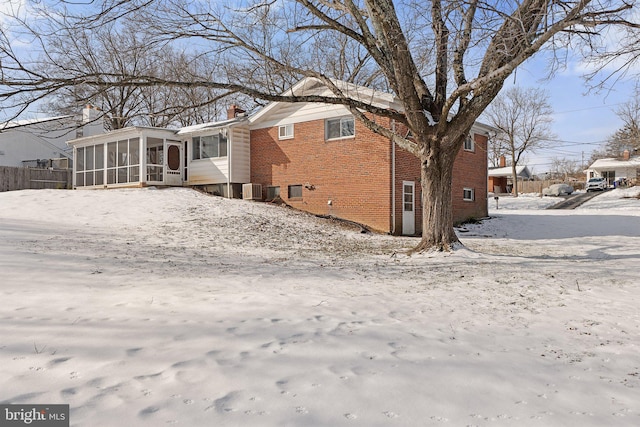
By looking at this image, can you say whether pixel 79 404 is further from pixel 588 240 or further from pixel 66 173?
pixel 66 173

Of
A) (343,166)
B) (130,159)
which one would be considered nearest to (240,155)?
(343,166)

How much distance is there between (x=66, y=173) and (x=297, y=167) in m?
18.2

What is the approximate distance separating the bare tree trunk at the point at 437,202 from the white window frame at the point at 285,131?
369 inches

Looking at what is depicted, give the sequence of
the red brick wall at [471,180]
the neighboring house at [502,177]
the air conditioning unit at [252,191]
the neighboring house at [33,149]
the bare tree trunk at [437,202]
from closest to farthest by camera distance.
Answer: the bare tree trunk at [437,202]
the air conditioning unit at [252,191]
the red brick wall at [471,180]
the neighboring house at [33,149]
the neighboring house at [502,177]

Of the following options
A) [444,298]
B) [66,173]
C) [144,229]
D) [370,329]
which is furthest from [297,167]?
[66,173]

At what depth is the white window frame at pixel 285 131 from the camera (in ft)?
60.5

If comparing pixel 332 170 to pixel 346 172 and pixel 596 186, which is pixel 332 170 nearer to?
pixel 346 172

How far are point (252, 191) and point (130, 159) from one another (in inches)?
319

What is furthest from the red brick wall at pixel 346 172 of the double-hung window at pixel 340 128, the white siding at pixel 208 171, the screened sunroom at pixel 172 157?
the white siding at pixel 208 171

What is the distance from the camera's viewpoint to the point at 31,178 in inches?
999

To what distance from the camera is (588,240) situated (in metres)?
13.8

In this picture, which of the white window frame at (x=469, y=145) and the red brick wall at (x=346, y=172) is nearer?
the red brick wall at (x=346, y=172)

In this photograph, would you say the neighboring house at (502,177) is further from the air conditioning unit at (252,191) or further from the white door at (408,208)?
the air conditioning unit at (252,191)

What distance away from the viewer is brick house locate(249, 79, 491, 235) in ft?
51.2
